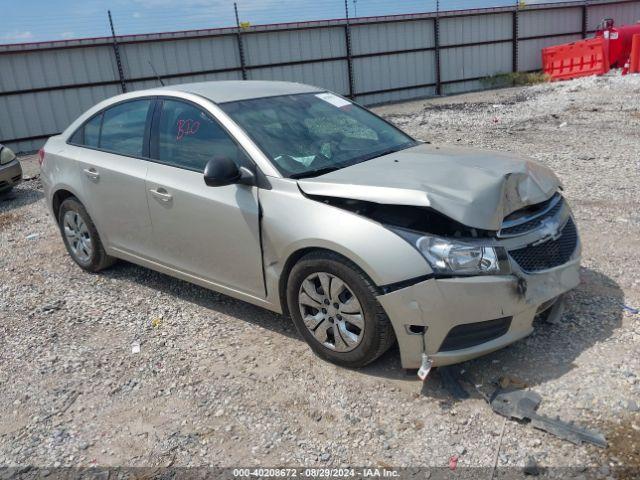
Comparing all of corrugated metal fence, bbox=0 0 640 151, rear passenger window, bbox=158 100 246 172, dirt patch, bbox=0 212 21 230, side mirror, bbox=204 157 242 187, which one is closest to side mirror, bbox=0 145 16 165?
dirt patch, bbox=0 212 21 230

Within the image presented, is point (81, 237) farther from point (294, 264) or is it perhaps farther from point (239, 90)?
point (294, 264)

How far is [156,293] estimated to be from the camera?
201 inches

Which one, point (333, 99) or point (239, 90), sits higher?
point (239, 90)

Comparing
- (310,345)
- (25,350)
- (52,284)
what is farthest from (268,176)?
(52,284)

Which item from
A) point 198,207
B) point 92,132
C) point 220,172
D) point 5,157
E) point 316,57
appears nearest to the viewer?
point 220,172

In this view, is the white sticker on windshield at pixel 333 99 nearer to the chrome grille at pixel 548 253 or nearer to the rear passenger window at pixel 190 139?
the rear passenger window at pixel 190 139

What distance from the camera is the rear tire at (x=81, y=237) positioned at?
5300 millimetres

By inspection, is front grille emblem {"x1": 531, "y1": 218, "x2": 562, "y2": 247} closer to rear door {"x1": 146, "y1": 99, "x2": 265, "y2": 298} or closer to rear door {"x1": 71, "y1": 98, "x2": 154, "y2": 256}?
rear door {"x1": 146, "y1": 99, "x2": 265, "y2": 298}

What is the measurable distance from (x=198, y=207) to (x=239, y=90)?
108 cm

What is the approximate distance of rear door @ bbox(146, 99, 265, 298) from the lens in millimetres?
3885

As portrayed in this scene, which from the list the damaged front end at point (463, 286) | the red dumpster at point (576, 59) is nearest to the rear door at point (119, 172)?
the damaged front end at point (463, 286)

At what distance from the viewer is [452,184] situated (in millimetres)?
3406

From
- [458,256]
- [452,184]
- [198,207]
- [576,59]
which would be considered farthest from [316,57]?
[458,256]

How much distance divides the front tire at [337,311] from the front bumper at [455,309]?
11cm
